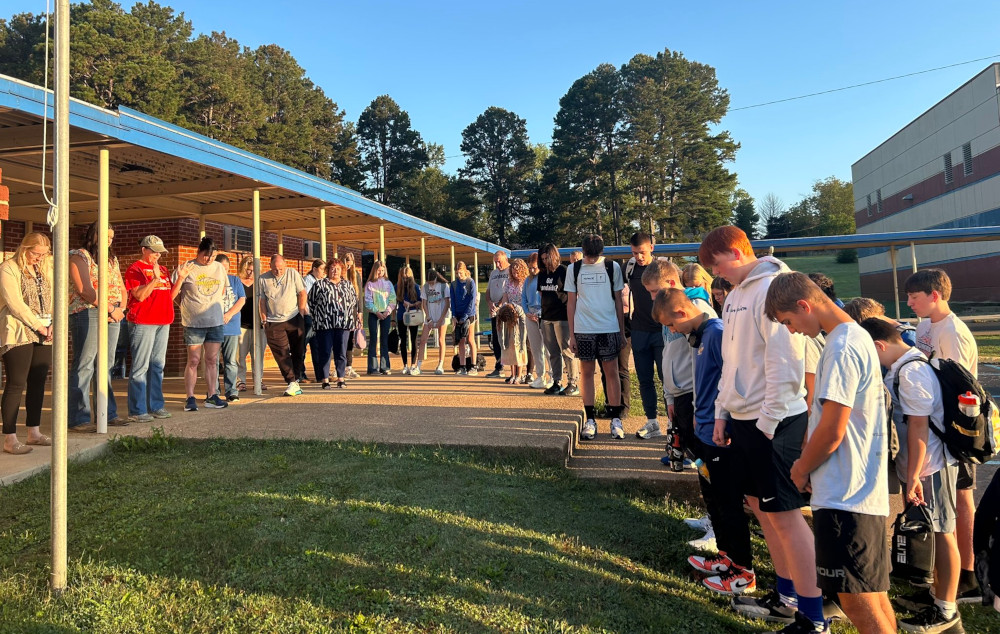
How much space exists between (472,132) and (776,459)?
57.0 m

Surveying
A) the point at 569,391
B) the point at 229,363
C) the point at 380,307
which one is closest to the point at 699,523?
the point at 569,391

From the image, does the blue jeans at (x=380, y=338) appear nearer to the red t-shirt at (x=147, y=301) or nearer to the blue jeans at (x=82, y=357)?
the red t-shirt at (x=147, y=301)

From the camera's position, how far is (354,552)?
3287 mm

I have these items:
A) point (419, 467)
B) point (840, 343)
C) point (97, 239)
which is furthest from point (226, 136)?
point (840, 343)

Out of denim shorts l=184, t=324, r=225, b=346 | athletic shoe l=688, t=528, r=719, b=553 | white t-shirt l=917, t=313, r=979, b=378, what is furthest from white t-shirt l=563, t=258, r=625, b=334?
denim shorts l=184, t=324, r=225, b=346

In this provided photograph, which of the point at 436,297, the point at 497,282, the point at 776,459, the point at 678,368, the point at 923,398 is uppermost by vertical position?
the point at 497,282

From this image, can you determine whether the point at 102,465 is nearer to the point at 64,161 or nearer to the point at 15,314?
the point at 15,314

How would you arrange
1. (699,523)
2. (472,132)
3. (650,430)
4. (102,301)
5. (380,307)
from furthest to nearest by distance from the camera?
1. (472,132)
2. (380,307)
3. (650,430)
4. (102,301)
5. (699,523)

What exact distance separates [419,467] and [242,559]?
5.58ft

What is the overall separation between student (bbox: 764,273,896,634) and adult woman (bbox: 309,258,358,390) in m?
6.37

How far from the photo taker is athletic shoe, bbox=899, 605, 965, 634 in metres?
2.97

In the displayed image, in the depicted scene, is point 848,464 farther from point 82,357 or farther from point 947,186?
point 947,186

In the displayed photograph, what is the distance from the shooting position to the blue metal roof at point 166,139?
4.71 meters

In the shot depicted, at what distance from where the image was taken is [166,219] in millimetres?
10422
